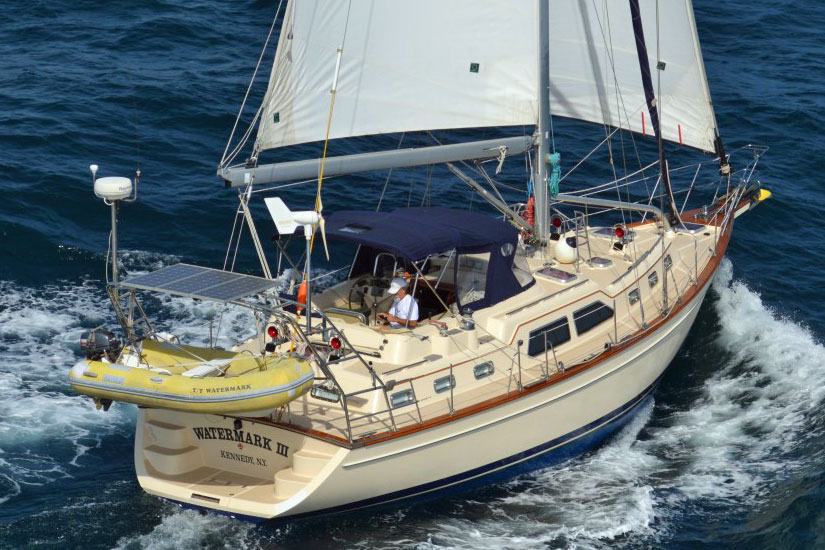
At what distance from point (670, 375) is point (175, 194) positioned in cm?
1275

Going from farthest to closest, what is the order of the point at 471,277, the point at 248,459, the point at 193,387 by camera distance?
the point at 471,277 → the point at 248,459 → the point at 193,387

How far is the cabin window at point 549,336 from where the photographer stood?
19.6 metres

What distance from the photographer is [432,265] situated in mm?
20688

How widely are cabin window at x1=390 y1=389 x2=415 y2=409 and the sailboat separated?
0.03 meters

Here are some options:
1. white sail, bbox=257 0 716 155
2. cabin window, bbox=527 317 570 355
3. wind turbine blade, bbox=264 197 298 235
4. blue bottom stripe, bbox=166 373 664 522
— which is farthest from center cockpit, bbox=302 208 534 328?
blue bottom stripe, bbox=166 373 664 522

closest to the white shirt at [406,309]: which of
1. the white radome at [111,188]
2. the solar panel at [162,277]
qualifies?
the solar panel at [162,277]

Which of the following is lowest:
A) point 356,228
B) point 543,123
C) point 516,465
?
point 516,465

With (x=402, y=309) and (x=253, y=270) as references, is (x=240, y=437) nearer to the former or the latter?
(x=402, y=309)

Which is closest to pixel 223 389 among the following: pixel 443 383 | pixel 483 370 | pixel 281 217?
pixel 443 383

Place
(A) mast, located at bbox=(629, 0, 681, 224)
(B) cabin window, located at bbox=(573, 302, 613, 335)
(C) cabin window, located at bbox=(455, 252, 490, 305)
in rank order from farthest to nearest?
1. (A) mast, located at bbox=(629, 0, 681, 224)
2. (B) cabin window, located at bbox=(573, 302, 613, 335)
3. (C) cabin window, located at bbox=(455, 252, 490, 305)

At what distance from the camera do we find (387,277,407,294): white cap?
19.2 metres

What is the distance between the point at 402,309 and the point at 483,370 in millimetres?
1691

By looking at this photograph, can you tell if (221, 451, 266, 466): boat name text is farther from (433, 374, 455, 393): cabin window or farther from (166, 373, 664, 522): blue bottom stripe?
(433, 374, 455, 393): cabin window

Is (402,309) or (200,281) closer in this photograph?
(200,281)
